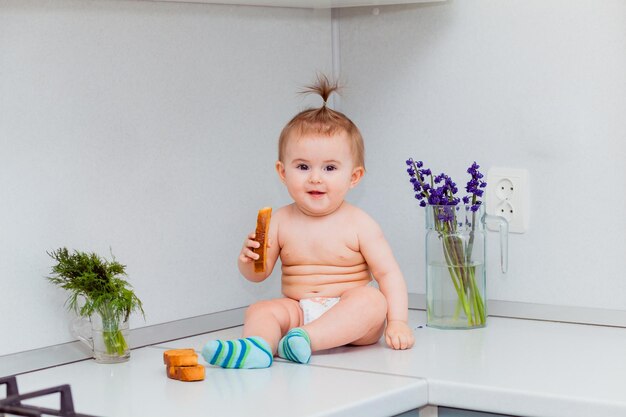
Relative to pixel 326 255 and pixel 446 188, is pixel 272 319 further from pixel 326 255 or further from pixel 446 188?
pixel 446 188

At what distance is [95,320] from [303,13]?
0.72 metres

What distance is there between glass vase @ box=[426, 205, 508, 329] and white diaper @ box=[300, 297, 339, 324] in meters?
0.19

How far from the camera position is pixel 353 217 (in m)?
1.50

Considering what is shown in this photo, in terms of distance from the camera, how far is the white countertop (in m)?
1.13

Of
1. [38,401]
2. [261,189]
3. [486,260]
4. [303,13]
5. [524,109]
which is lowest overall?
[38,401]

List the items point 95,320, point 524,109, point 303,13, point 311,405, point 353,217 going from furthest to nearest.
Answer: point 303,13, point 524,109, point 353,217, point 95,320, point 311,405

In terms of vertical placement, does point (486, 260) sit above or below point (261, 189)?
below

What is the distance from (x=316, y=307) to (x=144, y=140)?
14.2 inches

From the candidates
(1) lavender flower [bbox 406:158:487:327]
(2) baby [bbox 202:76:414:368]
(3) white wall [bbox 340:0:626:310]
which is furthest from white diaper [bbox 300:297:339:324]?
(3) white wall [bbox 340:0:626:310]

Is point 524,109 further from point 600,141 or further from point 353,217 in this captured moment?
point 353,217

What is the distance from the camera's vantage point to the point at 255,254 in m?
1.44

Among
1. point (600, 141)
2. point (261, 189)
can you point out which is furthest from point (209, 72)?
point (600, 141)

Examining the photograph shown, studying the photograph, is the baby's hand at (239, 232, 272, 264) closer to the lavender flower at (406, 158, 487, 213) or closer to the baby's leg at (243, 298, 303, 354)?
the baby's leg at (243, 298, 303, 354)

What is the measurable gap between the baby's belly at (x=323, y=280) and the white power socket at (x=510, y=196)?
30 cm
